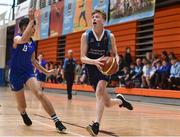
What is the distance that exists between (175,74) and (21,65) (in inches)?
391

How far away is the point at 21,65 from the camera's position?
7191mm

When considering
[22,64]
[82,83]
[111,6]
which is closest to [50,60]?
[82,83]

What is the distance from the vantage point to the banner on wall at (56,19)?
2555cm

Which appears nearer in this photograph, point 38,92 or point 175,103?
point 38,92

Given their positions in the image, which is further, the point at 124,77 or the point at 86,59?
the point at 124,77

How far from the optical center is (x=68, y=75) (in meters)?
18.2

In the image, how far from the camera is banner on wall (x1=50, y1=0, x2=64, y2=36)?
25545 mm

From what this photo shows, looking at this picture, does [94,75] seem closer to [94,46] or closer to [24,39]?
[94,46]

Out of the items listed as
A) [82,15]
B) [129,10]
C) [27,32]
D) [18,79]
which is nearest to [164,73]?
[129,10]

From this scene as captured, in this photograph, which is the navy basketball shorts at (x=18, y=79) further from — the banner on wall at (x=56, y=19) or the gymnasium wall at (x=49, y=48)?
the gymnasium wall at (x=49, y=48)

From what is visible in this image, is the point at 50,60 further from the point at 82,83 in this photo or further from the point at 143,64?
the point at 143,64

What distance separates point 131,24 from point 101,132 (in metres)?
15.5

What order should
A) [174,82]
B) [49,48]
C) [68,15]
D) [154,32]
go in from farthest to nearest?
1. [49,48]
2. [68,15]
3. [154,32]
4. [174,82]

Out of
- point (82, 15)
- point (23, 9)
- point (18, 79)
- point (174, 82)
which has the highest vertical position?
point (23, 9)
